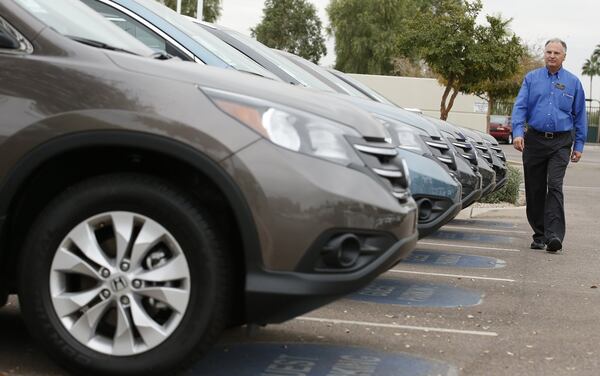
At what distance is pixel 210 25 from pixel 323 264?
539cm

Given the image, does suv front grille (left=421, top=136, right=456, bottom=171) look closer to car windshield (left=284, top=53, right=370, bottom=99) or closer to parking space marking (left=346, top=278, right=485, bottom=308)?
parking space marking (left=346, top=278, right=485, bottom=308)

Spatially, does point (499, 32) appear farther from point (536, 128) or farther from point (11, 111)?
point (11, 111)

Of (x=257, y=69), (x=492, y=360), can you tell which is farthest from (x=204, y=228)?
(x=257, y=69)

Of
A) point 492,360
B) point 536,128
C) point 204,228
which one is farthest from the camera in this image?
point 536,128

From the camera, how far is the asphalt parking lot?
15.7 ft

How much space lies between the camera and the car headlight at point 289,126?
4.02m

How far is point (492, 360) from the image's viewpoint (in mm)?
5023

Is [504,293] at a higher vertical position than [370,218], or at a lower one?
lower

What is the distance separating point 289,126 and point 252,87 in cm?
26

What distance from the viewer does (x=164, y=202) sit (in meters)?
4.00

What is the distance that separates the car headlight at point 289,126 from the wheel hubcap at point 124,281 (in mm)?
525

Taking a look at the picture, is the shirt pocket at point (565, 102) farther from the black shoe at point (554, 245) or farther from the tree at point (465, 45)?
the tree at point (465, 45)

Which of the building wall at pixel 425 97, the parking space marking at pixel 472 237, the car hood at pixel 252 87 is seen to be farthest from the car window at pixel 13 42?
the building wall at pixel 425 97

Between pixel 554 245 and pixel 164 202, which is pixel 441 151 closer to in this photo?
pixel 554 245
